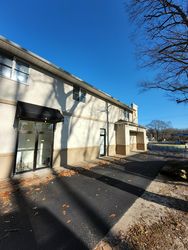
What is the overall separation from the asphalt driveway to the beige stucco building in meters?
2.59

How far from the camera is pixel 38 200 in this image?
14.0ft

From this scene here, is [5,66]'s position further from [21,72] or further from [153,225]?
[153,225]

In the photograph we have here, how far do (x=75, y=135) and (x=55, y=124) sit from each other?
78.5 inches

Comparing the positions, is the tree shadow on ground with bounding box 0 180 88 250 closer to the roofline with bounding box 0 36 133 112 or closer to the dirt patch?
the dirt patch

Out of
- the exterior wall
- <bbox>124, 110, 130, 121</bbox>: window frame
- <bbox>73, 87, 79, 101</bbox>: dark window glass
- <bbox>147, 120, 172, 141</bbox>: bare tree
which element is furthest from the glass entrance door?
<bbox>147, 120, 172, 141</bbox>: bare tree

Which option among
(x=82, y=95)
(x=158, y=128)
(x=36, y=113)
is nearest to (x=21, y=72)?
(x=36, y=113)

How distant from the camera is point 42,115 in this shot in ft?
24.5

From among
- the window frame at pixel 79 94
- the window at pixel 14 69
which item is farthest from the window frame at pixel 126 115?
the window at pixel 14 69

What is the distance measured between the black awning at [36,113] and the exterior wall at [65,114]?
336 millimetres

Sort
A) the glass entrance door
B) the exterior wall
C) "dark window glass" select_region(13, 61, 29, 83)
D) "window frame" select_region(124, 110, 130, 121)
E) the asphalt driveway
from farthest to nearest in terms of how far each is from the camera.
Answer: "window frame" select_region(124, 110, 130, 121) → the glass entrance door → "dark window glass" select_region(13, 61, 29, 83) → the exterior wall → the asphalt driveway

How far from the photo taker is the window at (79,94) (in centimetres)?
1057

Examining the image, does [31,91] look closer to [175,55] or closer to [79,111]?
[79,111]

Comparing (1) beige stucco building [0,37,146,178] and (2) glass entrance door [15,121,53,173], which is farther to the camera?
(2) glass entrance door [15,121,53,173]

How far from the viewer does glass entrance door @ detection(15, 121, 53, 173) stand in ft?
23.3
